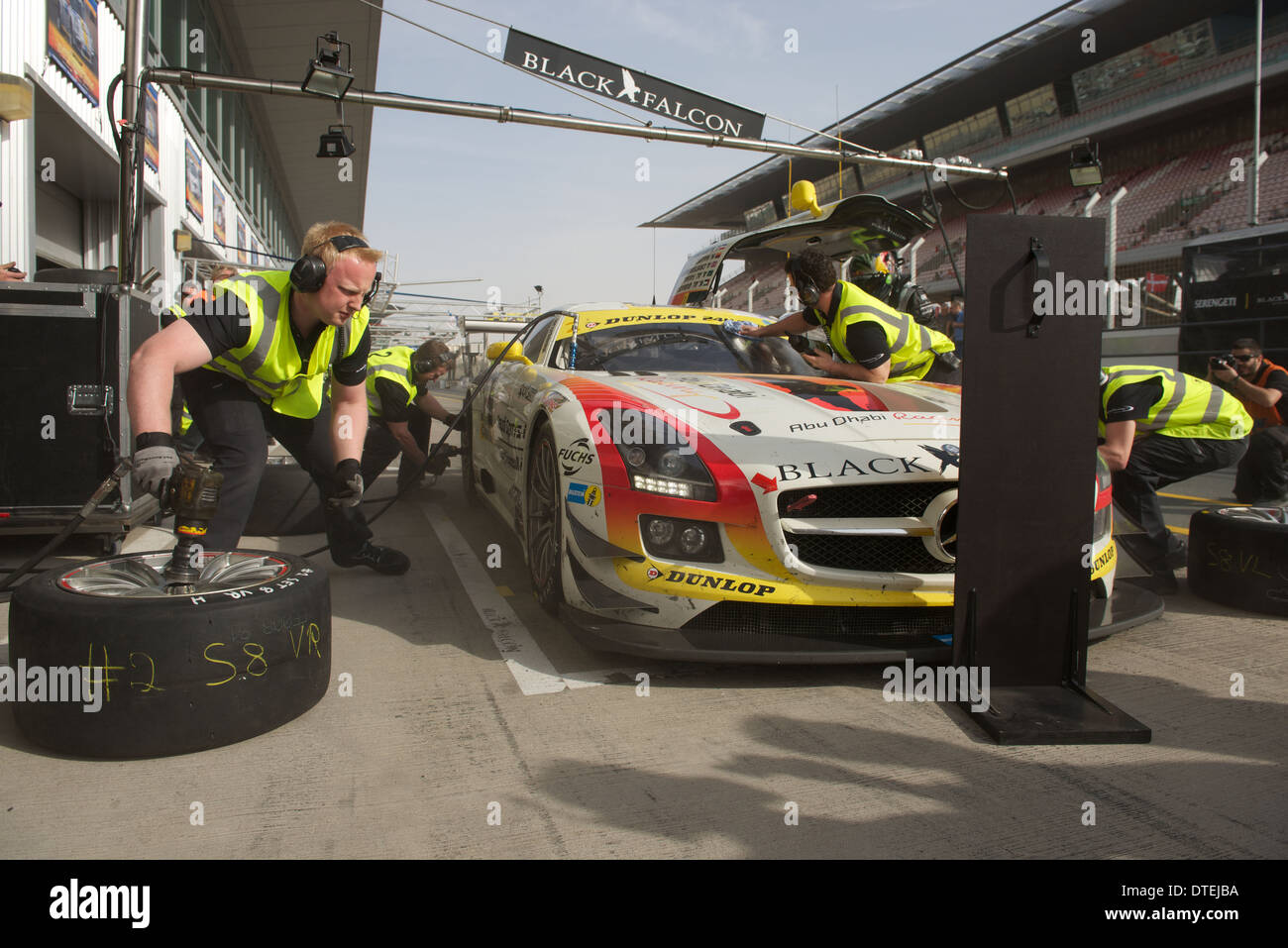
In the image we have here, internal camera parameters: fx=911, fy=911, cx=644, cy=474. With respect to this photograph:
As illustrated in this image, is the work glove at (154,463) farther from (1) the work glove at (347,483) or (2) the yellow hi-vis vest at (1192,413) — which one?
(2) the yellow hi-vis vest at (1192,413)

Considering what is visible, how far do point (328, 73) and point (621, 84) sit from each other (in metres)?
2.95

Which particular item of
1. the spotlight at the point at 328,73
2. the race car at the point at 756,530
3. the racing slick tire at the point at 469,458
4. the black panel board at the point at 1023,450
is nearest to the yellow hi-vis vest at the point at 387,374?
the racing slick tire at the point at 469,458

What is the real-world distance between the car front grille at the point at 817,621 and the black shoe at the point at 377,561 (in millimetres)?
2136

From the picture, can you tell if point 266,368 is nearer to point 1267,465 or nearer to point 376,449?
point 376,449

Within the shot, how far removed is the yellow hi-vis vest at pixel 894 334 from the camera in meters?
4.68

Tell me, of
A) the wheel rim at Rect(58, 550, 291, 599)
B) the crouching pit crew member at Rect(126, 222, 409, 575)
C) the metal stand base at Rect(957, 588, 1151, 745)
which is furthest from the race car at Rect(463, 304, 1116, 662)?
the wheel rim at Rect(58, 550, 291, 599)

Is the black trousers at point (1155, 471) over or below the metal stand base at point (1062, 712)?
over

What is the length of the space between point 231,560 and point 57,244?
10.4 m

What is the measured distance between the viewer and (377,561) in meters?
4.63

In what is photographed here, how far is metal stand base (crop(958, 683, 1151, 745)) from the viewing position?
2.58 metres

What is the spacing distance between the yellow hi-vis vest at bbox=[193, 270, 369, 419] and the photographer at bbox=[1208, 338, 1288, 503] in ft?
19.0

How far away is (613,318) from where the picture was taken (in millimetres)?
4945

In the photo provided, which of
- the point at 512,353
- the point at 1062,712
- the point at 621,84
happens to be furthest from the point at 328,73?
the point at 1062,712
